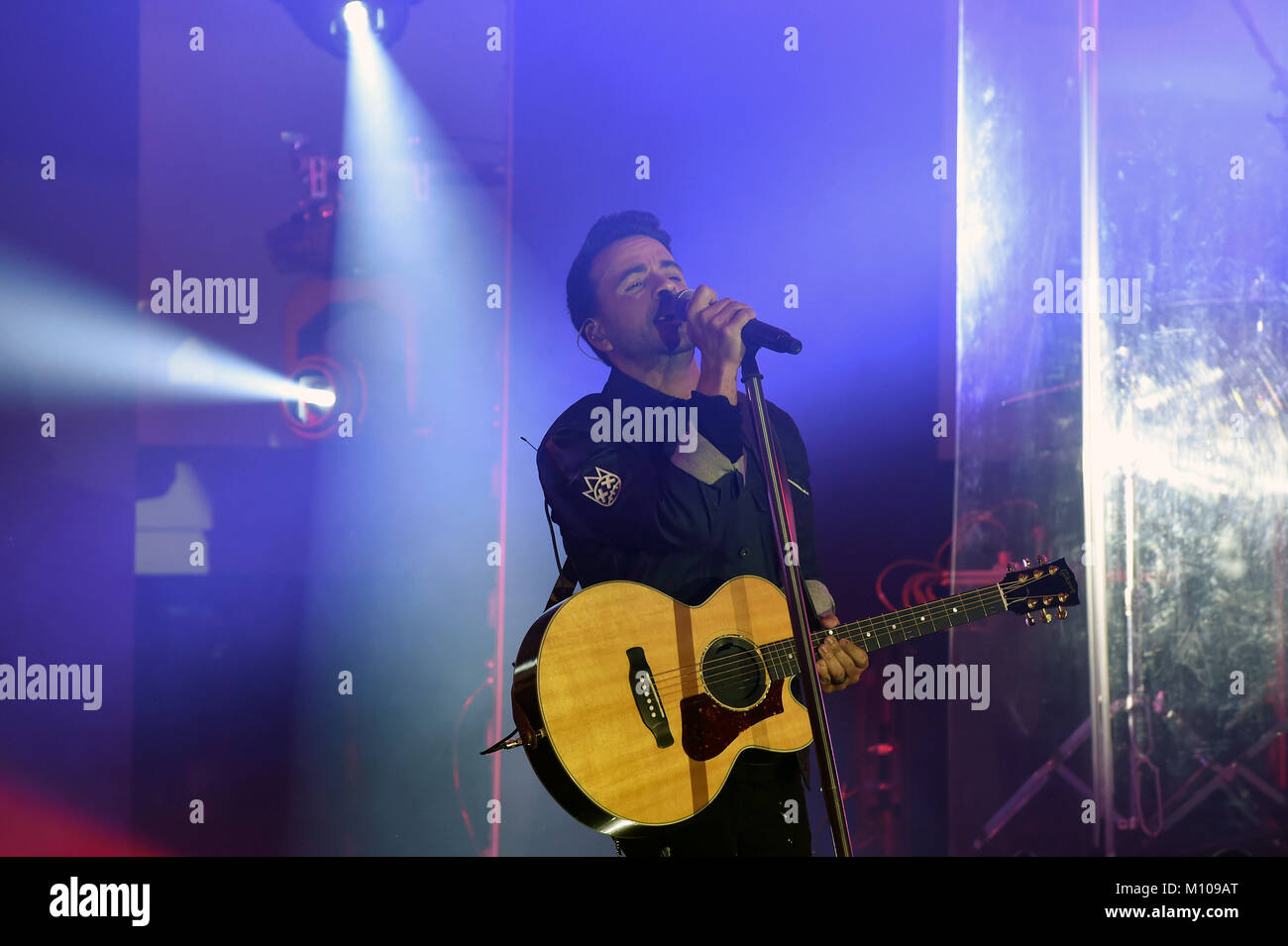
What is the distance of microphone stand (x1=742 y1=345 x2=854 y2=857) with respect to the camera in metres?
2.62

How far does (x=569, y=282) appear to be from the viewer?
3.39 metres

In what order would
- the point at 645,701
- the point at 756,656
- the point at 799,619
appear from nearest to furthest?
the point at 799,619
the point at 645,701
the point at 756,656

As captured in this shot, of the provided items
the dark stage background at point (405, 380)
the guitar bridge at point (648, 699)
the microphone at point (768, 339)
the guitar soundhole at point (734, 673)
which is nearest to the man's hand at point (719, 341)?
the microphone at point (768, 339)

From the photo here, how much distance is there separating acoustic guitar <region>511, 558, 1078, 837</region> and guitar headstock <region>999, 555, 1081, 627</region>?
737 millimetres

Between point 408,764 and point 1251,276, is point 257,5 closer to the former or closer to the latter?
point 408,764

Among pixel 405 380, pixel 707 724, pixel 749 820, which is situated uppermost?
pixel 405 380

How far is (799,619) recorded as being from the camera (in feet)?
8.75

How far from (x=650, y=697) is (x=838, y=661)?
623 mm

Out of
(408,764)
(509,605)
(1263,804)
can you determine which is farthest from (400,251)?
(1263,804)

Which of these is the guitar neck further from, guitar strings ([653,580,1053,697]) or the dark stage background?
the dark stage background

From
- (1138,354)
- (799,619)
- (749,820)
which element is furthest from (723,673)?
(1138,354)

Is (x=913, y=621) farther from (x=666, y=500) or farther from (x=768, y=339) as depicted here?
(x=768, y=339)

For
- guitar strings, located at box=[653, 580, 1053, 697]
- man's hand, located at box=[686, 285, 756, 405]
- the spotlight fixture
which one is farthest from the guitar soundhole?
the spotlight fixture
